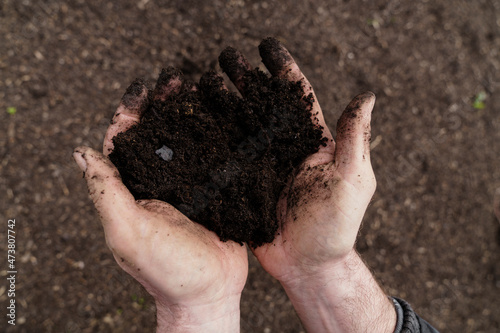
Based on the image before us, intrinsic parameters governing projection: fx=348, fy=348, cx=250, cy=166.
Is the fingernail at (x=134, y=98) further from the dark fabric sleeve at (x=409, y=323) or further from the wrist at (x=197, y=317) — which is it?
the dark fabric sleeve at (x=409, y=323)

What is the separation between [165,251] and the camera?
1.70 metres

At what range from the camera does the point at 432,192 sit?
381 cm

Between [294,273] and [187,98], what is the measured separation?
1.29 meters

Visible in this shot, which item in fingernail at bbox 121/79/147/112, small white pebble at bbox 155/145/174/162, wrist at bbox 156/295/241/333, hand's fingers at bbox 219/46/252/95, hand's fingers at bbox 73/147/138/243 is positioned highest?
hand's fingers at bbox 219/46/252/95

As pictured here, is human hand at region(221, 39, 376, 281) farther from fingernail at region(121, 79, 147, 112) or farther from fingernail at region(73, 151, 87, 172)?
fingernail at region(73, 151, 87, 172)

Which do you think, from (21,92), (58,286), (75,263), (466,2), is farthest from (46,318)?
(466,2)

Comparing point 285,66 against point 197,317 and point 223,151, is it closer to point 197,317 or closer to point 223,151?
point 223,151

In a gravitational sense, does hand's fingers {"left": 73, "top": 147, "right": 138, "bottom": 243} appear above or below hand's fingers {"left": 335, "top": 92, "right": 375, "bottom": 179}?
below

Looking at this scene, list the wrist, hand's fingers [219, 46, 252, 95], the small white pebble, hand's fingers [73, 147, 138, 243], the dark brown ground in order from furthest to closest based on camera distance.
A: the dark brown ground
hand's fingers [219, 46, 252, 95]
the small white pebble
the wrist
hand's fingers [73, 147, 138, 243]

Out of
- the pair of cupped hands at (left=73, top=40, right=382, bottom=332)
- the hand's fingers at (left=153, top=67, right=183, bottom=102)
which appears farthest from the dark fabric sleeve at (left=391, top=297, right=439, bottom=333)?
the hand's fingers at (left=153, top=67, right=183, bottom=102)

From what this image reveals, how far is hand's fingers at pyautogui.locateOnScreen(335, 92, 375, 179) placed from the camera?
191cm

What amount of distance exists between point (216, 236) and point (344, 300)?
36.7 inches

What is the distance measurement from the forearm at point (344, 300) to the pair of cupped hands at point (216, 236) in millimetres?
18

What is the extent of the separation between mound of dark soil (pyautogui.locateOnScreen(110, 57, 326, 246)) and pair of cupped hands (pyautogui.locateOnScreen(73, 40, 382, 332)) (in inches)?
3.6
